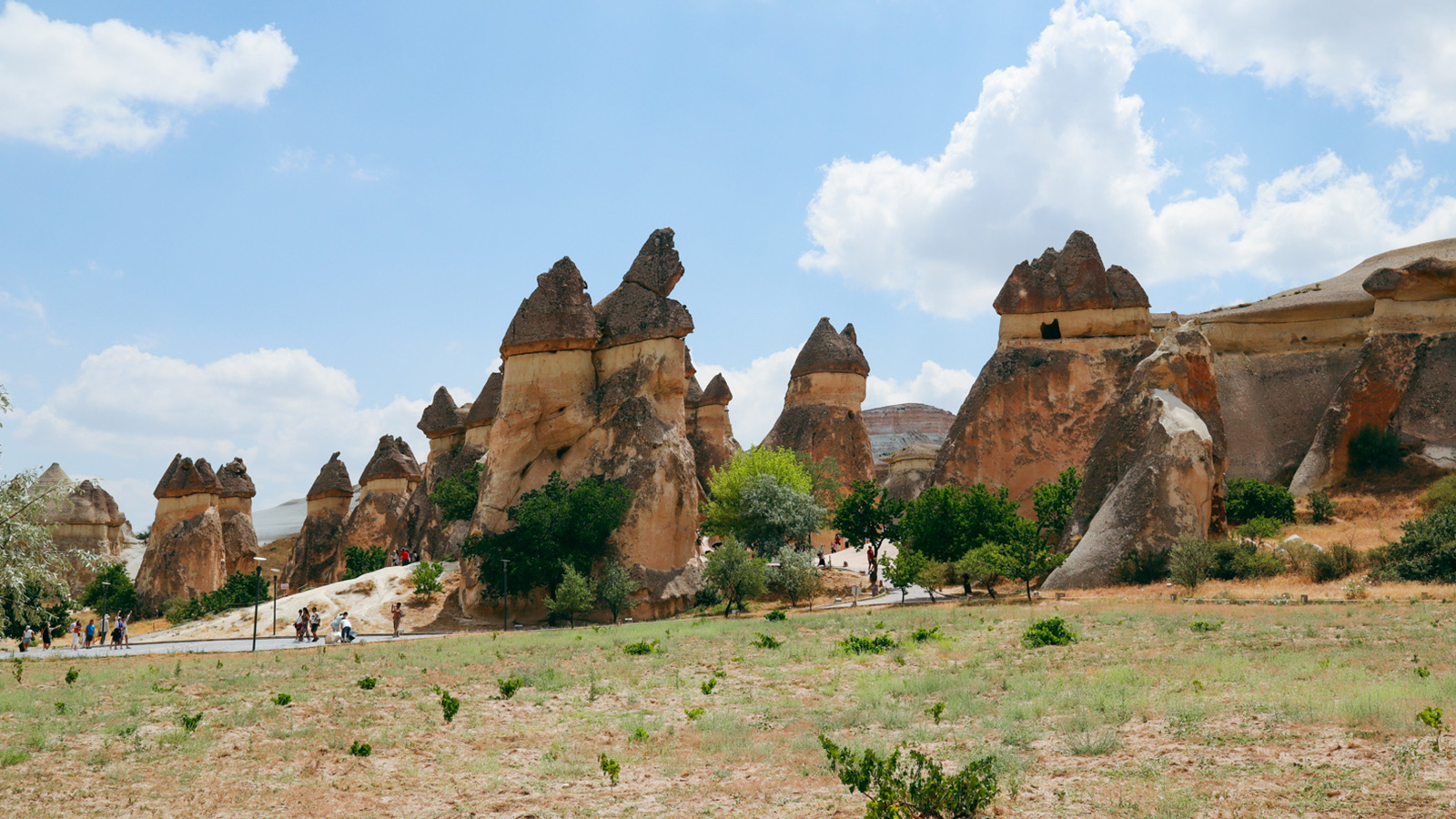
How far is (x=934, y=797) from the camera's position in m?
6.72

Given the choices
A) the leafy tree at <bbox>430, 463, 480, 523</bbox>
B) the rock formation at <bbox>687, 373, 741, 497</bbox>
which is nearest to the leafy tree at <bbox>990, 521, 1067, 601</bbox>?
the leafy tree at <bbox>430, 463, 480, 523</bbox>

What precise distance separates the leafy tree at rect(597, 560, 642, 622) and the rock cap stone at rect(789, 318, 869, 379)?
17492mm

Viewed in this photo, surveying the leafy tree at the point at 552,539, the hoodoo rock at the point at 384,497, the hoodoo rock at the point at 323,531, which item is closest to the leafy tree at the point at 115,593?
the hoodoo rock at the point at 323,531

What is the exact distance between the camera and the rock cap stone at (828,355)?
1714 inches

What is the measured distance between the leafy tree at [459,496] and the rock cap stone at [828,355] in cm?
1417

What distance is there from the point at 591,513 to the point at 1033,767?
20998 millimetres

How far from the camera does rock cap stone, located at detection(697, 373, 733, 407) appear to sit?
45.9 meters

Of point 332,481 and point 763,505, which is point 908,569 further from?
point 332,481

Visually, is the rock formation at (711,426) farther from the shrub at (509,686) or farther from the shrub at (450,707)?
the shrub at (450,707)

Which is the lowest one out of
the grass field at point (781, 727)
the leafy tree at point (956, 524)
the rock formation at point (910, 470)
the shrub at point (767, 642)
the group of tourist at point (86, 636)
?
the grass field at point (781, 727)

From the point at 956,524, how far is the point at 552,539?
10.4m

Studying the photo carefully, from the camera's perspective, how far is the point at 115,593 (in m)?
42.6

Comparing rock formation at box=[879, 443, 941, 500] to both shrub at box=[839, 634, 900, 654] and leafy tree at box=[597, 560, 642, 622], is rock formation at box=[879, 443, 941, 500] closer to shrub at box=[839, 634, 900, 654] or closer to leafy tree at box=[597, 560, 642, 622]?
leafy tree at box=[597, 560, 642, 622]

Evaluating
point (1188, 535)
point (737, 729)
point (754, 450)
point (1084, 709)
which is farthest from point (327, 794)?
point (754, 450)
